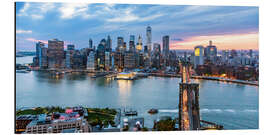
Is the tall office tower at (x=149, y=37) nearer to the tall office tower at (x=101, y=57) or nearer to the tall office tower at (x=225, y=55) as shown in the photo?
the tall office tower at (x=101, y=57)

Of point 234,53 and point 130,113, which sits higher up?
point 234,53

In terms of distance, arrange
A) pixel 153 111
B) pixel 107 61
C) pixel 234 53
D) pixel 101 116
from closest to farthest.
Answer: pixel 101 116
pixel 153 111
pixel 234 53
pixel 107 61

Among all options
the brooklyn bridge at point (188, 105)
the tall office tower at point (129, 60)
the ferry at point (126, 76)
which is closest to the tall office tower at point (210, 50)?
the brooklyn bridge at point (188, 105)

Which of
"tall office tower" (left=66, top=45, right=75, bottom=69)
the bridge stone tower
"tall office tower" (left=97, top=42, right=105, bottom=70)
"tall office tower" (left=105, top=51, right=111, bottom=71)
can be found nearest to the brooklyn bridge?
the bridge stone tower

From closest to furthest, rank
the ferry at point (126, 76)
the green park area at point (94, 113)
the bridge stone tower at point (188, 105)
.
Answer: the bridge stone tower at point (188, 105)
the green park area at point (94, 113)
the ferry at point (126, 76)

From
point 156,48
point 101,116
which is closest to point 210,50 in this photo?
point 156,48

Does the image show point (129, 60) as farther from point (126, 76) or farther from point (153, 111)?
point (153, 111)

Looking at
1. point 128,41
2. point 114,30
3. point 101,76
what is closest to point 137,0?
point 114,30
